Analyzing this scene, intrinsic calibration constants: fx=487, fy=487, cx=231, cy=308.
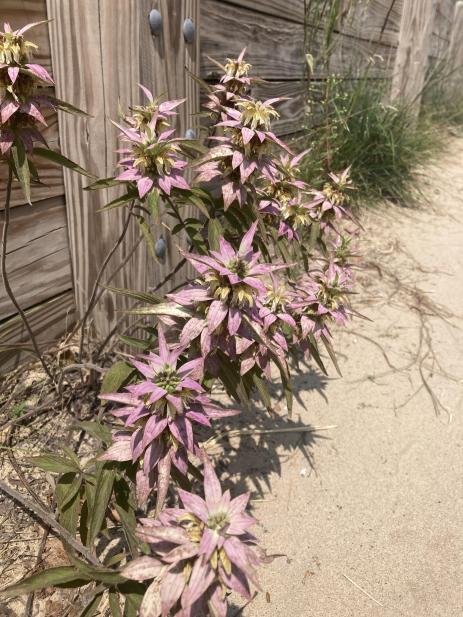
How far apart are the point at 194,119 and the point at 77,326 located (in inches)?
44.9

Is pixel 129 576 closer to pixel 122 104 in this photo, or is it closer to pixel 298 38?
pixel 122 104

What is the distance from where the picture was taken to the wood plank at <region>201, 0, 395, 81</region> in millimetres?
2518

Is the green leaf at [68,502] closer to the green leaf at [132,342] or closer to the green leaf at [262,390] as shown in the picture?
the green leaf at [132,342]

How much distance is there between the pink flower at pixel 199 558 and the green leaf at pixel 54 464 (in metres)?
0.47

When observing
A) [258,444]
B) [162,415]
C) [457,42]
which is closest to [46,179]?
[162,415]

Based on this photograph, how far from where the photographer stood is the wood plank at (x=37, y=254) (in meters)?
2.01

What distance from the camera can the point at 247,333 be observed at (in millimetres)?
1312

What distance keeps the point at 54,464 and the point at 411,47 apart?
604 centimetres

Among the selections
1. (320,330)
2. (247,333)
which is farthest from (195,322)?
(320,330)

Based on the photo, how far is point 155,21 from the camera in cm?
193

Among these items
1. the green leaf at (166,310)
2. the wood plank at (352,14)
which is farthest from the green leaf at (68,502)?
the wood plank at (352,14)

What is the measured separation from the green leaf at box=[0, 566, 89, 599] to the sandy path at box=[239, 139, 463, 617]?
711 millimetres

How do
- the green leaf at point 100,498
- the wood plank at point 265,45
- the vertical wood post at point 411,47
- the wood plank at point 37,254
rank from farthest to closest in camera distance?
the vertical wood post at point 411,47 < the wood plank at point 265,45 < the wood plank at point 37,254 < the green leaf at point 100,498

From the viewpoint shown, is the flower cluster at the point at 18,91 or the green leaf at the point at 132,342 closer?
the flower cluster at the point at 18,91
